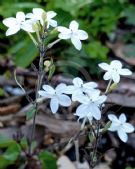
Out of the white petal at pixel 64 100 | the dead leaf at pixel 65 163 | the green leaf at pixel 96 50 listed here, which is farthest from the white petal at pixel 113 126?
the green leaf at pixel 96 50

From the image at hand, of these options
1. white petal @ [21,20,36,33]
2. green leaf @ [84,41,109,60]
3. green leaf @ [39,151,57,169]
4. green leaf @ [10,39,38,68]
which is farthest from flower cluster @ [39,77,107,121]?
green leaf @ [84,41,109,60]

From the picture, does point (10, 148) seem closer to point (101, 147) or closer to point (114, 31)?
point (101, 147)

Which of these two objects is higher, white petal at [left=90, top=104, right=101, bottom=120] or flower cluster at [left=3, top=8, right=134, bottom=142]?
flower cluster at [left=3, top=8, right=134, bottom=142]

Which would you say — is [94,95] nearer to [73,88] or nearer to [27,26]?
[73,88]

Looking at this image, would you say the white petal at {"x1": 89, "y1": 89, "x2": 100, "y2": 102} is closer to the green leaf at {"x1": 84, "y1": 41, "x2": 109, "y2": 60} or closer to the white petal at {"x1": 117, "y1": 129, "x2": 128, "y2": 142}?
the white petal at {"x1": 117, "y1": 129, "x2": 128, "y2": 142}

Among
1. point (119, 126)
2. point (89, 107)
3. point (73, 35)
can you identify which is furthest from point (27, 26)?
point (119, 126)

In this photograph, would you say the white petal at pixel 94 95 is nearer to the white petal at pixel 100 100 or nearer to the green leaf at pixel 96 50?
the white petal at pixel 100 100
